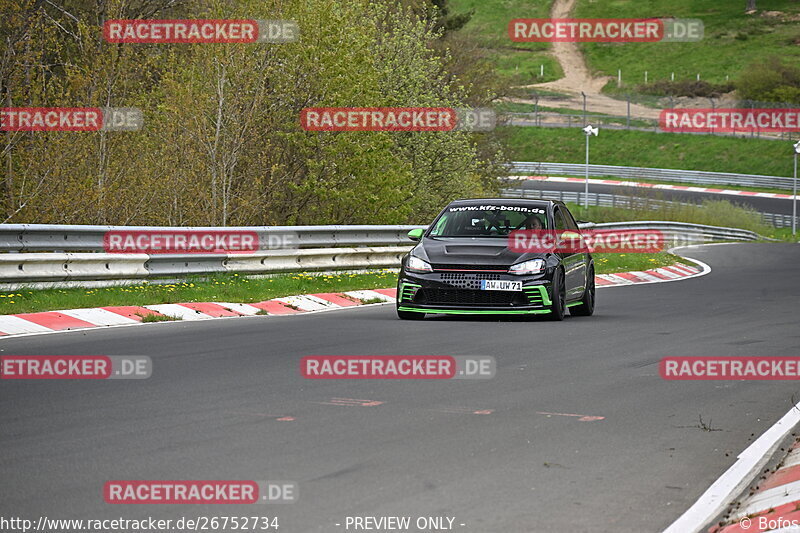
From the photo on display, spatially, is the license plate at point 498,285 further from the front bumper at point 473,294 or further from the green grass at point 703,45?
the green grass at point 703,45

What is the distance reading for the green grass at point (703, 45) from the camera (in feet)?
350

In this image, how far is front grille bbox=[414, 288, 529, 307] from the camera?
598 inches

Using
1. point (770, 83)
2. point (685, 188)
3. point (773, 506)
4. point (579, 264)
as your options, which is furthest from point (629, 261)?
point (770, 83)

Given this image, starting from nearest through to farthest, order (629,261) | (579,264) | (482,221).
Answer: (482,221), (579,264), (629,261)

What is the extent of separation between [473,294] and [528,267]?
741 millimetres

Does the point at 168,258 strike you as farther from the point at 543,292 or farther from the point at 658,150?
the point at 658,150

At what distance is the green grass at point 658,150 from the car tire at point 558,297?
6060 centimetres

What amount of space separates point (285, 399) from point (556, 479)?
2949mm

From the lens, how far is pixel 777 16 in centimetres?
11988

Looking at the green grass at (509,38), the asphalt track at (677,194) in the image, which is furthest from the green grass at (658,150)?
the green grass at (509,38)

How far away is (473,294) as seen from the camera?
15172 millimetres

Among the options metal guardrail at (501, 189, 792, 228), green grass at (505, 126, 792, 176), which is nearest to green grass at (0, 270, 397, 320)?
metal guardrail at (501, 189, 792, 228)

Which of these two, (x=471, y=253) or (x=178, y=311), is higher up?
(x=471, y=253)

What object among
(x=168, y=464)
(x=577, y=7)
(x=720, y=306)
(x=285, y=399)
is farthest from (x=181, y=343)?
(x=577, y=7)
